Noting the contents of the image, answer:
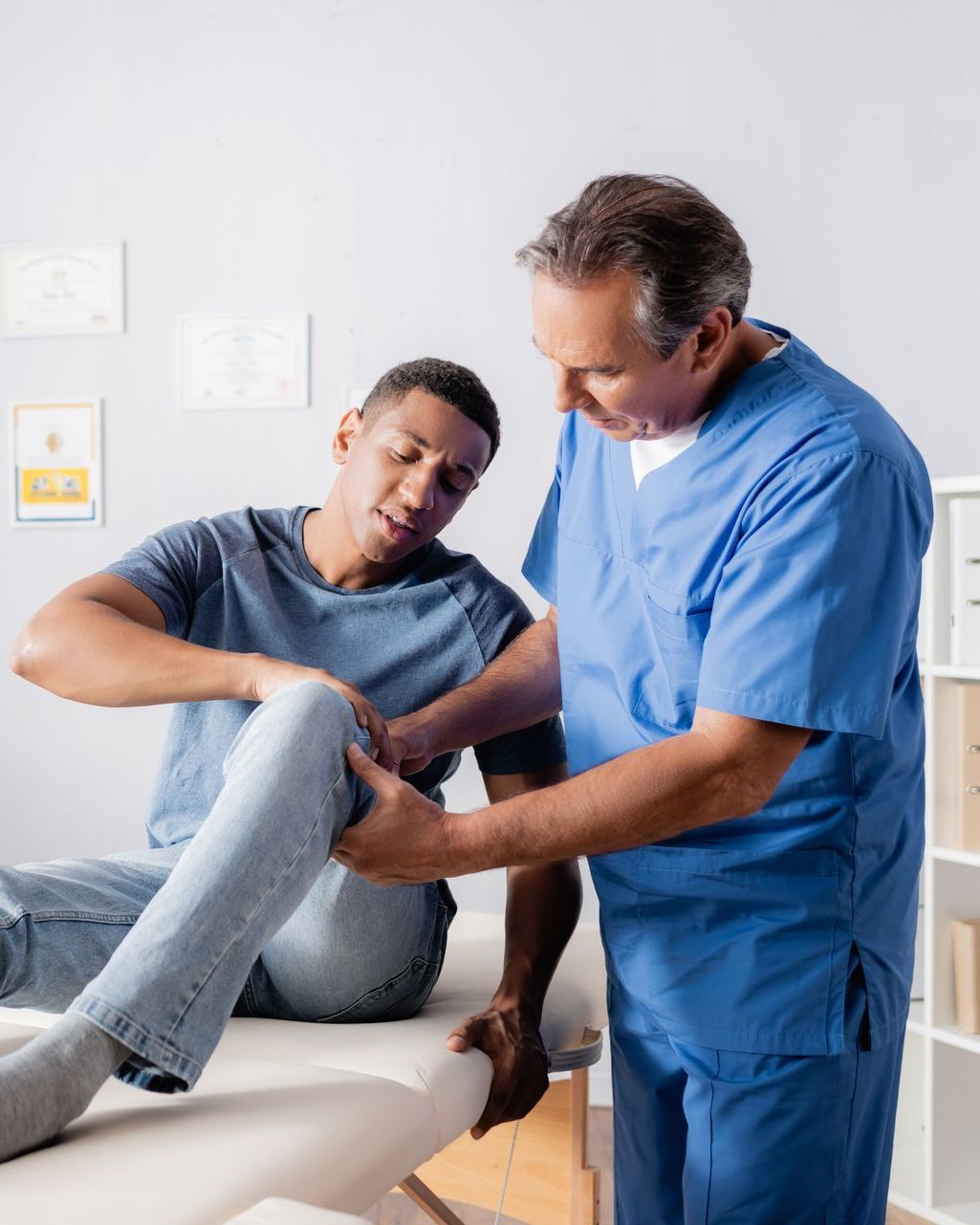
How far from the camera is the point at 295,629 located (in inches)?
56.3

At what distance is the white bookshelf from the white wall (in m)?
0.48

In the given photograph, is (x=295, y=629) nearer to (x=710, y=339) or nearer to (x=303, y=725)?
(x=303, y=725)

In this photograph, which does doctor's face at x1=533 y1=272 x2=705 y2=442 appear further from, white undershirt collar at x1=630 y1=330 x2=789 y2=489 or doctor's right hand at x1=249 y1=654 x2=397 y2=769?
doctor's right hand at x1=249 y1=654 x2=397 y2=769

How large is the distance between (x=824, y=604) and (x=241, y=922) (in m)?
0.55

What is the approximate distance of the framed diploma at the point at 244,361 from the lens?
8.48ft

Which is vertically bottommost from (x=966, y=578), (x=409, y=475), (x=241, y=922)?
(x=241, y=922)

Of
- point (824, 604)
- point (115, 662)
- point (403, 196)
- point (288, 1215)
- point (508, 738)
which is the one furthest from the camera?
point (403, 196)

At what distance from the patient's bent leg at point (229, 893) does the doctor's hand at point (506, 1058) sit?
0.31 meters

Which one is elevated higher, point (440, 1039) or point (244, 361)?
point (244, 361)

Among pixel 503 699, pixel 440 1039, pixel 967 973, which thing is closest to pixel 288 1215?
pixel 440 1039

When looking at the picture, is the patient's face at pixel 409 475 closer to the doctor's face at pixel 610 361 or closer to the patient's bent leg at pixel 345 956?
the doctor's face at pixel 610 361

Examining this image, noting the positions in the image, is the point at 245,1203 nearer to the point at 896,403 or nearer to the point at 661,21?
the point at 896,403

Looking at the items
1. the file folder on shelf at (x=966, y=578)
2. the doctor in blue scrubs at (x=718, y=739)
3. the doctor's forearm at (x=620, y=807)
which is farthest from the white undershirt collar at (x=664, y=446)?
the file folder on shelf at (x=966, y=578)

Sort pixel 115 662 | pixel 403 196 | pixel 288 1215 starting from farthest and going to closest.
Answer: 1. pixel 403 196
2. pixel 115 662
3. pixel 288 1215
